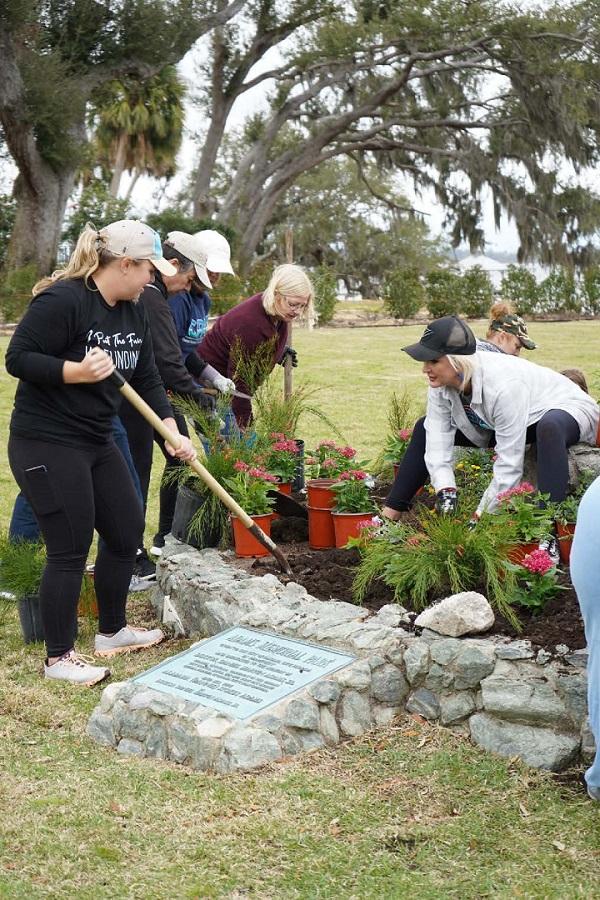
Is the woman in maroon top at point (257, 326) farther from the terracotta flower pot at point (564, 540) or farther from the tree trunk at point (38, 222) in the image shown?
the tree trunk at point (38, 222)

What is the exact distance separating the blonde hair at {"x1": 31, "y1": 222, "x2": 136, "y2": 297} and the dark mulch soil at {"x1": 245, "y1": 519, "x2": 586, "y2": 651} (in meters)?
1.53

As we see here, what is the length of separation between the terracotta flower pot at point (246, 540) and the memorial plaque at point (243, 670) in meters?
0.83

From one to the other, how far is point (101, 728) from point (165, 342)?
6.55ft

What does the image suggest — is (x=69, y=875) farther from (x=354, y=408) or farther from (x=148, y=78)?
(x=148, y=78)

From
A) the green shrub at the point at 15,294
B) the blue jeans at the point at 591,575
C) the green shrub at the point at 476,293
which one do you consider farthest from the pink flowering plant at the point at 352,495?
the green shrub at the point at 476,293

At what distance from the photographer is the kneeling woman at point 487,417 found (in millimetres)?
4312

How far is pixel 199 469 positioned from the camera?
4.18 meters

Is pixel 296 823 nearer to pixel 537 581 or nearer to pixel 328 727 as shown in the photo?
pixel 328 727

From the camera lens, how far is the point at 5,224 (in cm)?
2244

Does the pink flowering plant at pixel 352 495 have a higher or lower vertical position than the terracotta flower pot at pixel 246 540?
higher

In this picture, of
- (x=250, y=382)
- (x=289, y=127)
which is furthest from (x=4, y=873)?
(x=289, y=127)

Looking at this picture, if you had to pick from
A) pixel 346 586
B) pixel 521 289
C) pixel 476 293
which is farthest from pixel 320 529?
pixel 521 289

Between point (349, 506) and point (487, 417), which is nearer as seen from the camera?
point (487, 417)

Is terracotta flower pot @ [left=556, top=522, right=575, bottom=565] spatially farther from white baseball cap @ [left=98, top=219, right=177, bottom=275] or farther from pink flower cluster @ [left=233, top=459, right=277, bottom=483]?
white baseball cap @ [left=98, top=219, right=177, bottom=275]
